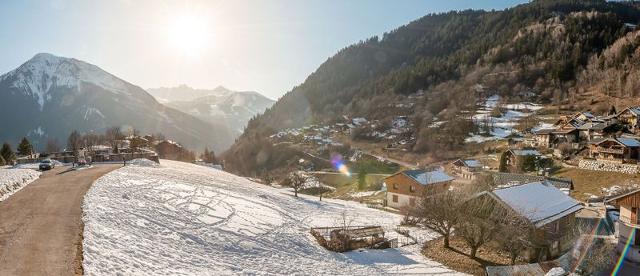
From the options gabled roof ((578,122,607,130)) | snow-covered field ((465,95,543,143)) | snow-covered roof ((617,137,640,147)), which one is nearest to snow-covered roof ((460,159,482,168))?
snow-covered roof ((617,137,640,147))

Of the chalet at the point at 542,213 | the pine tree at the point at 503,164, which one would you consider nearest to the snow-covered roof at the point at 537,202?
the chalet at the point at 542,213

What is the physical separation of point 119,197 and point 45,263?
1291 centimetres

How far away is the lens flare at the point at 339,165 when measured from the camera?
359ft

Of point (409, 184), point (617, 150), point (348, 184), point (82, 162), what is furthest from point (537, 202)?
point (348, 184)

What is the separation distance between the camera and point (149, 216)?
24969 mm

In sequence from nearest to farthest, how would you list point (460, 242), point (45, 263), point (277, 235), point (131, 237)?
point (45, 263) < point (131, 237) < point (277, 235) < point (460, 242)

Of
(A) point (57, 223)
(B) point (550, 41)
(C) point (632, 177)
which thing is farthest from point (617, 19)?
(A) point (57, 223)

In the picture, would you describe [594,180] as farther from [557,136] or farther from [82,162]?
[82,162]

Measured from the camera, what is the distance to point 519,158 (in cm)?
7344

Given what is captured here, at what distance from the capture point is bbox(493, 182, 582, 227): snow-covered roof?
2997 cm

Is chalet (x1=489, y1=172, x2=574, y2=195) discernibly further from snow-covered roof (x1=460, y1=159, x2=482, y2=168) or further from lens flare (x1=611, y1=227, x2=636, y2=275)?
→ lens flare (x1=611, y1=227, x2=636, y2=275)

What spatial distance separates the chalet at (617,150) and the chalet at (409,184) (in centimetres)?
2967

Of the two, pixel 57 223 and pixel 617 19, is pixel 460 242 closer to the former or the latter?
pixel 57 223

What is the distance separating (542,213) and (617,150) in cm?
4768
